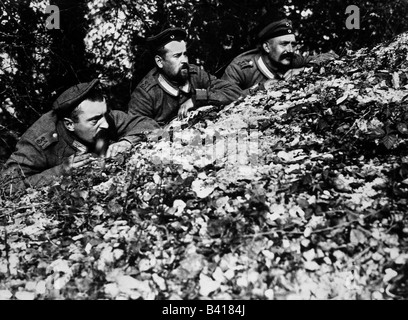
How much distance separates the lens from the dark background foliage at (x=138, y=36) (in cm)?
656

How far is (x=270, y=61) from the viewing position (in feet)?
20.9

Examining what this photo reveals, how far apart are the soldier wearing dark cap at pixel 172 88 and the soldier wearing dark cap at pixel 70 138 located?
2.85 ft

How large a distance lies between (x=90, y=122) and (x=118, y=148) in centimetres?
40

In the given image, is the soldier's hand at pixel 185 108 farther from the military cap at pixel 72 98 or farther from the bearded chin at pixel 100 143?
the military cap at pixel 72 98

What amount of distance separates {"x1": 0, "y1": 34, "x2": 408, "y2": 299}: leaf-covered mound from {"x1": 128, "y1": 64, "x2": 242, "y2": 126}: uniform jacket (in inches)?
46.3

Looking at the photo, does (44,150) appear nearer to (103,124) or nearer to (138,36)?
(103,124)

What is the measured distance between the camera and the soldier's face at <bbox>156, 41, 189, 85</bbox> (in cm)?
→ 549

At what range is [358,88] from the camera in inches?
170

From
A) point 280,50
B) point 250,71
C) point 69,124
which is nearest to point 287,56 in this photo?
point 280,50

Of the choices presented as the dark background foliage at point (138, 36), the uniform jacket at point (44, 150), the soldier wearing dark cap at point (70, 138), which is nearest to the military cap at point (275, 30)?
the dark background foliage at point (138, 36)

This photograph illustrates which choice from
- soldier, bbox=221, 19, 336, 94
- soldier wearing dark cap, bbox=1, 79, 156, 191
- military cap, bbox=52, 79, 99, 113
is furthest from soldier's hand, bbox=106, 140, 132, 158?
soldier, bbox=221, 19, 336, 94
